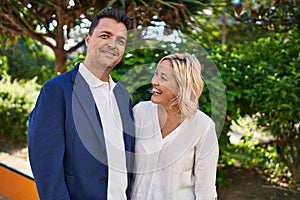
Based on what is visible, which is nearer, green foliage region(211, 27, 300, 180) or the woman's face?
the woman's face

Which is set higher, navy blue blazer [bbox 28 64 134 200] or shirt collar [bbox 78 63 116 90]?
shirt collar [bbox 78 63 116 90]

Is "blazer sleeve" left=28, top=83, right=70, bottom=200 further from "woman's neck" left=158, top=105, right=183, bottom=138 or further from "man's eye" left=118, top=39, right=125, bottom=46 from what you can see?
"woman's neck" left=158, top=105, right=183, bottom=138

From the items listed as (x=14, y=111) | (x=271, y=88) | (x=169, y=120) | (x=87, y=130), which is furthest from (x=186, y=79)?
(x=14, y=111)

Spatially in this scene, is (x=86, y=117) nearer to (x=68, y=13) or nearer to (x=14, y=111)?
(x=68, y=13)

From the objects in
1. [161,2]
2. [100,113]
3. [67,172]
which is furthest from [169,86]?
[161,2]

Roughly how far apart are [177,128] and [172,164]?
0.16 metres

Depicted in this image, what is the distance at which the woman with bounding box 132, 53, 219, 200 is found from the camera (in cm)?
171

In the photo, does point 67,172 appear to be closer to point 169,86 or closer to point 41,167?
point 41,167

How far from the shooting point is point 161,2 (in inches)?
147

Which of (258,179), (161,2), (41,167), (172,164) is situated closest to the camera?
(41,167)

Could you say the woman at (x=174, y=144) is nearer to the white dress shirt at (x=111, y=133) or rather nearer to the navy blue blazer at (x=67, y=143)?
the white dress shirt at (x=111, y=133)

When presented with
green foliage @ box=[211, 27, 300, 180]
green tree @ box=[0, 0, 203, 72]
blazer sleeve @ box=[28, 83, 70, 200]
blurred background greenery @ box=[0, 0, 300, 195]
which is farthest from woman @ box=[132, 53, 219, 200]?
green foliage @ box=[211, 27, 300, 180]

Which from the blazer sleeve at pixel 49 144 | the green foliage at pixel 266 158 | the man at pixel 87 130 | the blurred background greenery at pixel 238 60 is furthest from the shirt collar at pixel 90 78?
the green foliage at pixel 266 158

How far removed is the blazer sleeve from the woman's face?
403 millimetres
